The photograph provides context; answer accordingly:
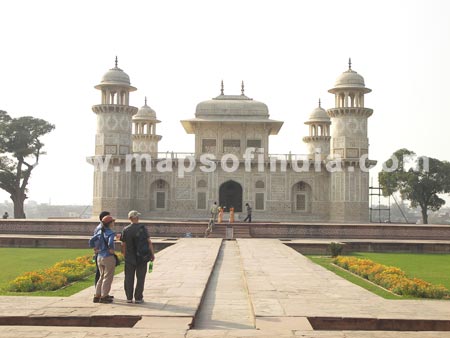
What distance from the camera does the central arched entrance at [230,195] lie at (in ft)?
112

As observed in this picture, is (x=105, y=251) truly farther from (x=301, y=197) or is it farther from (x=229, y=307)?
(x=301, y=197)

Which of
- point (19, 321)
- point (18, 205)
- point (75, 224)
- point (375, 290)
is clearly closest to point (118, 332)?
point (19, 321)

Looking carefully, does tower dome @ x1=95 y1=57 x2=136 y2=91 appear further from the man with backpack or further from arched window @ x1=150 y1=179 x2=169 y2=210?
the man with backpack

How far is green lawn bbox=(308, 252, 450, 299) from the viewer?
37.4 feet

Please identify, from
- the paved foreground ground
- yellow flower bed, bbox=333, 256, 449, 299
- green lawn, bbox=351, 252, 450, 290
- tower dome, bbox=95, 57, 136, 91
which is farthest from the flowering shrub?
tower dome, bbox=95, 57, 136, 91

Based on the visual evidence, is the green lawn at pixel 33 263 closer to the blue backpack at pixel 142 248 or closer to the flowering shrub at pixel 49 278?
the flowering shrub at pixel 49 278

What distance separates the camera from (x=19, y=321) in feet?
22.0

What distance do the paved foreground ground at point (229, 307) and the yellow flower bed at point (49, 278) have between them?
3.30 ft

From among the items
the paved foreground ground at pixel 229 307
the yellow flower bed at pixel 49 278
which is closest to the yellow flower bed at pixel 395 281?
the paved foreground ground at pixel 229 307

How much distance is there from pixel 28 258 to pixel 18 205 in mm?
27204

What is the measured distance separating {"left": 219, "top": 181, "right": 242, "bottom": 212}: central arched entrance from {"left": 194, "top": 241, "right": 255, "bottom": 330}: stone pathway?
21.4 m

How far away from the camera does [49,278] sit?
9.95 m

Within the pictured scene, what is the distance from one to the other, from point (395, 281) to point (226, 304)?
3504 mm

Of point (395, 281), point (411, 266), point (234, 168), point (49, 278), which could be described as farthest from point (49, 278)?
point (234, 168)
